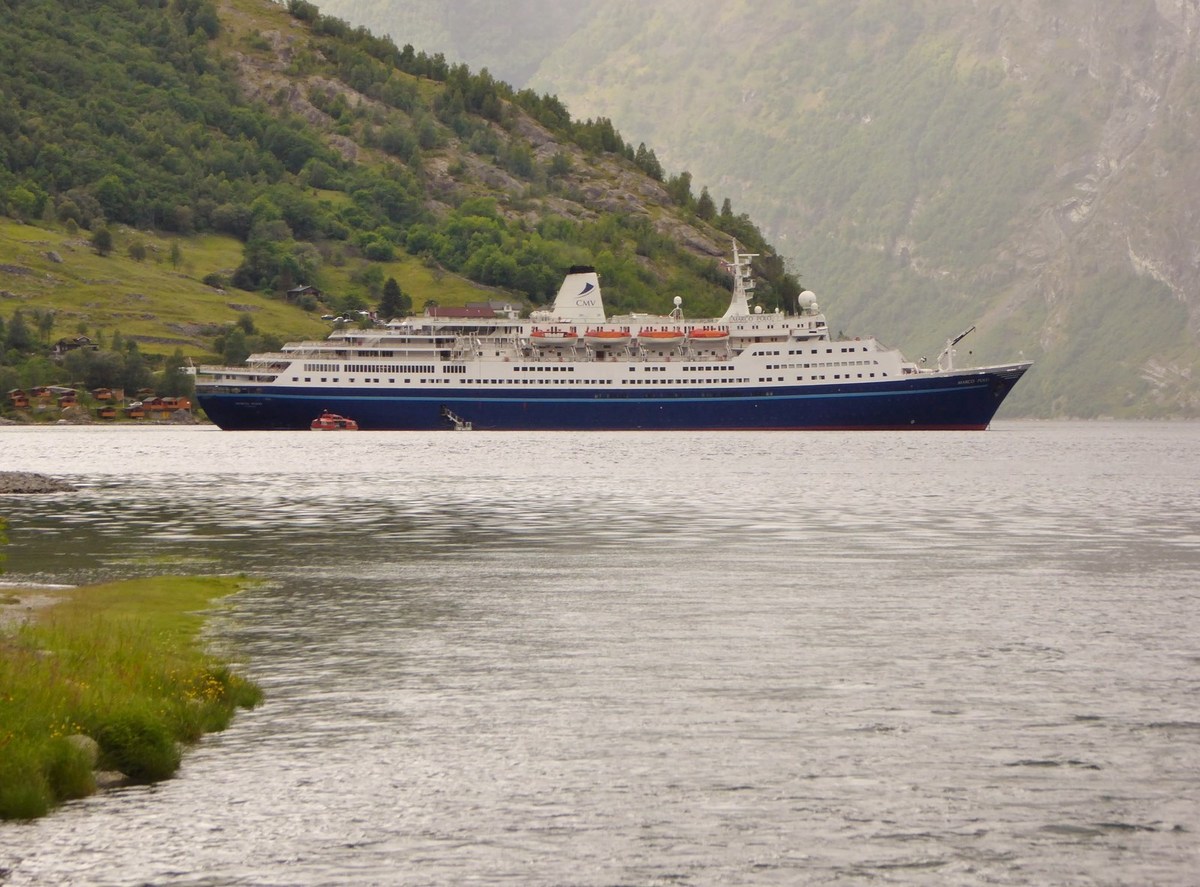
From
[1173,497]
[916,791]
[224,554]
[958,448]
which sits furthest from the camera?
[958,448]

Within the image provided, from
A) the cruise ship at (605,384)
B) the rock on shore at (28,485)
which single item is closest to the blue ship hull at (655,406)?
the cruise ship at (605,384)

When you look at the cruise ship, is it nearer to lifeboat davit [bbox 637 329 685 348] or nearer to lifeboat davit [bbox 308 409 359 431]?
lifeboat davit [bbox 637 329 685 348]

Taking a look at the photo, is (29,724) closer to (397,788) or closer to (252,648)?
(397,788)

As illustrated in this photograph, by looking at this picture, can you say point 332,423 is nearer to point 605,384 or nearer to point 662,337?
point 605,384

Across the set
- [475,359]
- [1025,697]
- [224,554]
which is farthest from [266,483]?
[475,359]

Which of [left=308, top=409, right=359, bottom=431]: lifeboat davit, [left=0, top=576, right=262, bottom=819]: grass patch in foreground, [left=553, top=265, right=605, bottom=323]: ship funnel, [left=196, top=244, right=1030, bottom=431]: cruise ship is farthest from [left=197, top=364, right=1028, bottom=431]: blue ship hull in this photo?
[left=0, top=576, right=262, bottom=819]: grass patch in foreground

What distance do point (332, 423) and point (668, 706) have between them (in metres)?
145

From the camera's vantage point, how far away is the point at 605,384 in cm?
16912

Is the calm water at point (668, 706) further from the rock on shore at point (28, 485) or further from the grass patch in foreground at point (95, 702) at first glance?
the rock on shore at point (28, 485)

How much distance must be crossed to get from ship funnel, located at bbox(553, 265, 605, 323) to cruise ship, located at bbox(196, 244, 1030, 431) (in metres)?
7.28

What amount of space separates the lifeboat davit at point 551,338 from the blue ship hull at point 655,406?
8.49m

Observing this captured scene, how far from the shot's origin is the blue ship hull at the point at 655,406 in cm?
16500

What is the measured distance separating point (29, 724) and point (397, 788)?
449 cm

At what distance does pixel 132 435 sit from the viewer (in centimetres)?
16900
